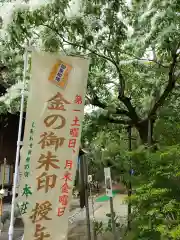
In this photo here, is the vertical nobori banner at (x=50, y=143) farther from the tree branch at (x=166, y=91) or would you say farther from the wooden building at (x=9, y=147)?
the wooden building at (x=9, y=147)

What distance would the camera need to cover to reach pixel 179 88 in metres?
7.30

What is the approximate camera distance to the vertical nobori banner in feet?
11.9

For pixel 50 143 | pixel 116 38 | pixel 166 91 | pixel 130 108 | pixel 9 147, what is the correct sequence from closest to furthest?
1. pixel 50 143
2. pixel 116 38
3. pixel 166 91
4. pixel 130 108
5. pixel 9 147

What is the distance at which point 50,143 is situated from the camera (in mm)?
3752

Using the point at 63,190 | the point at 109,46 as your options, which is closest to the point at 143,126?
the point at 109,46

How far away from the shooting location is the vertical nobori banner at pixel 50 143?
11.9 feet

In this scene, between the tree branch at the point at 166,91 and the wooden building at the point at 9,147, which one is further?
the wooden building at the point at 9,147

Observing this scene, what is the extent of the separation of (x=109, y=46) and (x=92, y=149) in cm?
307

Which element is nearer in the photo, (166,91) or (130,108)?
(166,91)

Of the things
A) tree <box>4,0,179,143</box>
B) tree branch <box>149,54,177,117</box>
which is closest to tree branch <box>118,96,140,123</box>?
tree <box>4,0,179,143</box>

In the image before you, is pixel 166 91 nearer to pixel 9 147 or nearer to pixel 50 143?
pixel 50 143

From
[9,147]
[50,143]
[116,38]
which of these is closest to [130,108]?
[116,38]

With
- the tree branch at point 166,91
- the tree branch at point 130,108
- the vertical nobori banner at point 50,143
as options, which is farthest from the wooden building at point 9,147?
the vertical nobori banner at point 50,143

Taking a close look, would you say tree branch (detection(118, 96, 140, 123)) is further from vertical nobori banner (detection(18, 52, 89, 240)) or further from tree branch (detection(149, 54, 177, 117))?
vertical nobori banner (detection(18, 52, 89, 240))
